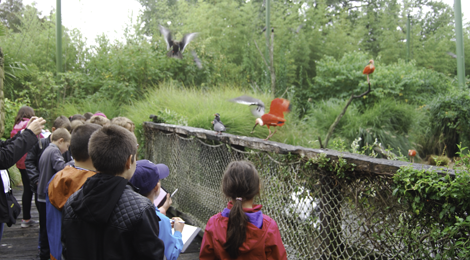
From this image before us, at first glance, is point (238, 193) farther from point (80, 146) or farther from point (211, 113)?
point (211, 113)

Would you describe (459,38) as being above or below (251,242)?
above

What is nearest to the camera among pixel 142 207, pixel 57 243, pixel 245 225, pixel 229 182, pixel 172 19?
pixel 142 207

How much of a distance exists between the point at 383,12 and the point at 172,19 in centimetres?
1318

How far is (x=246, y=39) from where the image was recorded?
1605 centimetres

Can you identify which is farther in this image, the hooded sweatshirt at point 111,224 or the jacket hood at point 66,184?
the jacket hood at point 66,184

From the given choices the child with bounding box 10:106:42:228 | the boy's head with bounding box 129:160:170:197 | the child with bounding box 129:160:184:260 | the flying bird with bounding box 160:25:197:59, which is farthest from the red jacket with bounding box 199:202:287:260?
the flying bird with bounding box 160:25:197:59

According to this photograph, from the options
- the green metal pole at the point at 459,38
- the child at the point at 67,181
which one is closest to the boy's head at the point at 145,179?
the child at the point at 67,181

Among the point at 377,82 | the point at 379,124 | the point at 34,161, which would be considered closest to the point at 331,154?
the point at 34,161

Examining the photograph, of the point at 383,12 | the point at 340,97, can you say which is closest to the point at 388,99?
the point at 340,97

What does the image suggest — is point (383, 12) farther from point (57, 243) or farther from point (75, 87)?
point (57, 243)

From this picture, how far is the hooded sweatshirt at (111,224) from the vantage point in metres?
1.41

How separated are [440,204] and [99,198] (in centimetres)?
144

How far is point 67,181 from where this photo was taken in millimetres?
1972

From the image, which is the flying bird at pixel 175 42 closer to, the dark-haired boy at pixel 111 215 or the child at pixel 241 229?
the child at pixel 241 229
